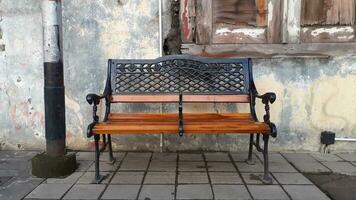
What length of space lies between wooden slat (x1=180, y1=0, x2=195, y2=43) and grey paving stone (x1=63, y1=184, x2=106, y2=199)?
2.07 m

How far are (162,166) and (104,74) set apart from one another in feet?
4.49

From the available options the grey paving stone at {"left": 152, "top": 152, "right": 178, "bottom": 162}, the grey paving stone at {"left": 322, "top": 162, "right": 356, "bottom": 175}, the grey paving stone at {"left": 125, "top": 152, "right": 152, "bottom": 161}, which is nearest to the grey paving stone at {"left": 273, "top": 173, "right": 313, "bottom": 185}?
the grey paving stone at {"left": 322, "top": 162, "right": 356, "bottom": 175}

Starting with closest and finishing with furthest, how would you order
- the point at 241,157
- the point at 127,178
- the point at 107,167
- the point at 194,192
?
1. the point at 194,192
2. the point at 127,178
3. the point at 107,167
4. the point at 241,157

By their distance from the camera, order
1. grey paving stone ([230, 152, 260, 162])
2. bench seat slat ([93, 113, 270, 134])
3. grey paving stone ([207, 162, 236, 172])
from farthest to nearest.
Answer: grey paving stone ([230, 152, 260, 162]), grey paving stone ([207, 162, 236, 172]), bench seat slat ([93, 113, 270, 134])

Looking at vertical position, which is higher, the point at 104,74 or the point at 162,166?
the point at 104,74

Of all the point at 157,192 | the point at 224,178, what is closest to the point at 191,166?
the point at 224,178

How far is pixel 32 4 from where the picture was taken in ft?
16.2

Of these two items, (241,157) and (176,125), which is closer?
(176,125)

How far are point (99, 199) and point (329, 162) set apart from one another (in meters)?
2.63

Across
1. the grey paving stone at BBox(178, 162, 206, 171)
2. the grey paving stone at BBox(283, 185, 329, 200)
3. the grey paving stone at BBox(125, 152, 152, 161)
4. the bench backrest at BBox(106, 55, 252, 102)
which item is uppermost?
the bench backrest at BBox(106, 55, 252, 102)

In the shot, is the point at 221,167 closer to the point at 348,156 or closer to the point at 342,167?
the point at 342,167

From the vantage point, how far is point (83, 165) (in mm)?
4512

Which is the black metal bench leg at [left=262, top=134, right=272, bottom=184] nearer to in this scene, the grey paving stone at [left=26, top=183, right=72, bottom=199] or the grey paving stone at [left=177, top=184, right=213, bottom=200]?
the grey paving stone at [left=177, top=184, right=213, bottom=200]

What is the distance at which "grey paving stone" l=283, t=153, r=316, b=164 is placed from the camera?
4.74m
